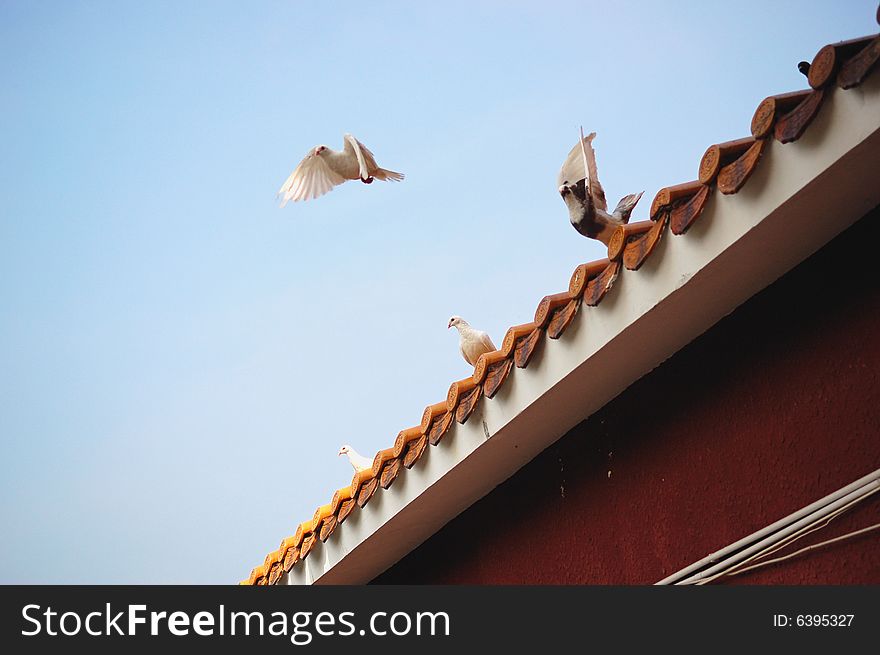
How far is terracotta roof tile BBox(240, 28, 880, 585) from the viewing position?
7.80ft

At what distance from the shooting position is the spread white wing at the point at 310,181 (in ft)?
25.3

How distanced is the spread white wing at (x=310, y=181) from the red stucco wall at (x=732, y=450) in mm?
4180

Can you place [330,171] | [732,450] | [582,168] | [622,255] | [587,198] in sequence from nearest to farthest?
[622,255] < [732,450] < [587,198] < [582,168] < [330,171]

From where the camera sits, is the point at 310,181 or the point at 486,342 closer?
the point at 486,342

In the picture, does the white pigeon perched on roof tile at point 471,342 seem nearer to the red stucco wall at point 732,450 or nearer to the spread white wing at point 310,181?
the red stucco wall at point 732,450

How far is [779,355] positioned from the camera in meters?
3.08

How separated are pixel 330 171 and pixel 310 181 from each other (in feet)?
0.62

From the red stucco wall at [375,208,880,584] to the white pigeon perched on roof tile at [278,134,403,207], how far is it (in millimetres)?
3914

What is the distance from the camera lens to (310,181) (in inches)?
308

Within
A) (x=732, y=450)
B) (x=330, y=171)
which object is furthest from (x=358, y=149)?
(x=732, y=450)

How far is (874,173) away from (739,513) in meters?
1.16

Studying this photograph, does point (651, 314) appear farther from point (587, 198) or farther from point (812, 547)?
point (587, 198)

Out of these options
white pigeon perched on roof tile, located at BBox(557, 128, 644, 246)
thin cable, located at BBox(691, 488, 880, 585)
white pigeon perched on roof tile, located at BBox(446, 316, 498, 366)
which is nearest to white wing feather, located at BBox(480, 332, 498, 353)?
white pigeon perched on roof tile, located at BBox(446, 316, 498, 366)

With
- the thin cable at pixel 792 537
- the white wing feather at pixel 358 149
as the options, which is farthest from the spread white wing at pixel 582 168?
the white wing feather at pixel 358 149
